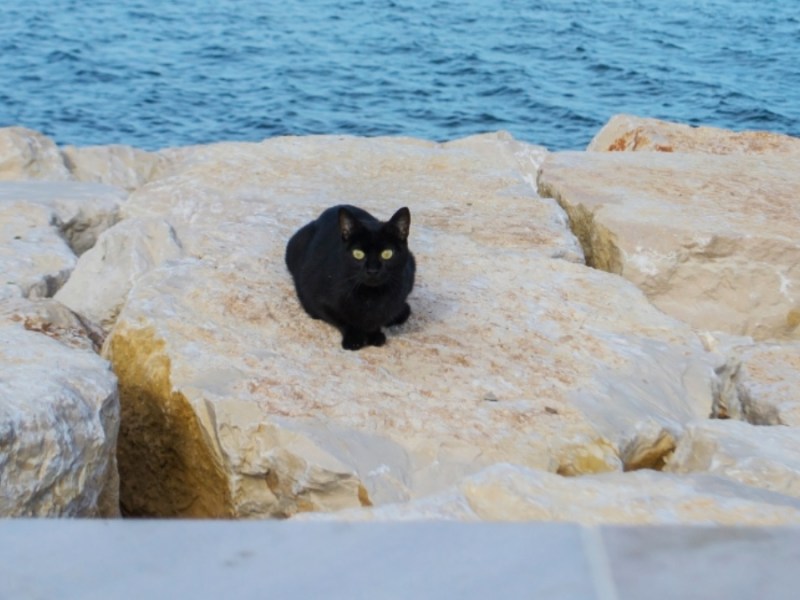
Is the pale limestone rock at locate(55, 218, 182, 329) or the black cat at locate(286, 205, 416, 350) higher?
the black cat at locate(286, 205, 416, 350)

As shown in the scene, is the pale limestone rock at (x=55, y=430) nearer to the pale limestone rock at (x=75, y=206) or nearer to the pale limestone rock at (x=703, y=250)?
the pale limestone rock at (x=75, y=206)

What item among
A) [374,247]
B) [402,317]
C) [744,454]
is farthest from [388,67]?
[744,454]

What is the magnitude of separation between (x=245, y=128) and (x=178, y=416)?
949 cm

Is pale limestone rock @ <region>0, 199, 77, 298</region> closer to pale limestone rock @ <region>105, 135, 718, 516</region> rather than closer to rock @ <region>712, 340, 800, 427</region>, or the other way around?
pale limestone rock @ <region>105, 135, 718, 516</region>

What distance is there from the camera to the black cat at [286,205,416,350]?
469 centimetres

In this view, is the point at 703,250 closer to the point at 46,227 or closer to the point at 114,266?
the point at 114,266

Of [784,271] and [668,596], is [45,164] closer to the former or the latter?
[784,271]

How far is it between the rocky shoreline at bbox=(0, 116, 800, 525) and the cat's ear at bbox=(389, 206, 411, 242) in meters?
0.43

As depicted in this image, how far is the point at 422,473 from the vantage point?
3.88m

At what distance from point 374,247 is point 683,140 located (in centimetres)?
446

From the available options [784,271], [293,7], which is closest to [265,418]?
[784,271]

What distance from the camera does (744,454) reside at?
375cm

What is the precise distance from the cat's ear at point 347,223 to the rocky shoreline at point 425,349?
0.42 metres

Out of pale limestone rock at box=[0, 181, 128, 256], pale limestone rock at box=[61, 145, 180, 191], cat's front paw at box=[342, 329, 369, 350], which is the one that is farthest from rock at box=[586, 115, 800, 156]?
cat's front paw at box=[342, 329, 369, 350]
